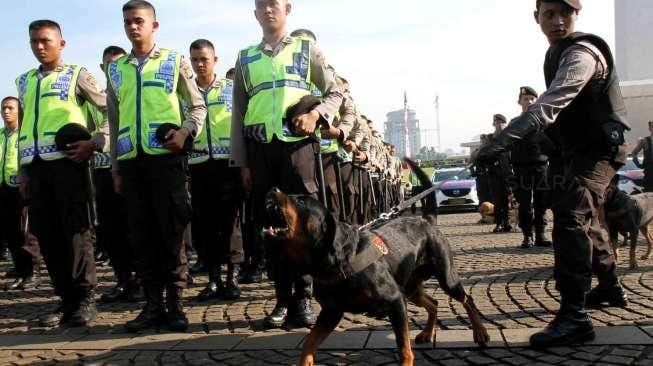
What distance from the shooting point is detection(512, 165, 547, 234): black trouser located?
920cm

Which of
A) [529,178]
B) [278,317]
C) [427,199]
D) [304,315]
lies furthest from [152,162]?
[529,178]

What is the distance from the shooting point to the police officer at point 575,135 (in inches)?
153

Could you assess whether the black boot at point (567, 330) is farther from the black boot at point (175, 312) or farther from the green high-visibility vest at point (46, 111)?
the green high-visibility vest at point (46, 111)

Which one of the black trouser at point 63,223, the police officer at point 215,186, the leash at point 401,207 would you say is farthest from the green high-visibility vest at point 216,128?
the leash at point 401,207

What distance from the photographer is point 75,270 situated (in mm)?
5121

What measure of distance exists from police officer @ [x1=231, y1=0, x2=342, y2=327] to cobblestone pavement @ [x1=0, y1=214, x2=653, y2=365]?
1.38ft

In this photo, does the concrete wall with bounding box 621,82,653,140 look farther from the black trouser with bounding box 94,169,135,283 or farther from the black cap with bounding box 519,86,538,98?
the black trouser with bounding box 94,169,135,283

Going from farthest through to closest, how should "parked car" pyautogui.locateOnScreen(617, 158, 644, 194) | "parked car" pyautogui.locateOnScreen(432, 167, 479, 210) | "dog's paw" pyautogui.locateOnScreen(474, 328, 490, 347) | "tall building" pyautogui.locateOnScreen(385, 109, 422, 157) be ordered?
"tall building" pyautogui.locateOnScreen(385, 109, 422, 157), "parked car" pyautogui.locateOnScreen(432, 167, 479, 210), "parked car" pyautogui.locateOnScreen(617, 158, 644, 194), "dog's paw" pyautogui.locateOnScreen(474, 328, 490, 347)

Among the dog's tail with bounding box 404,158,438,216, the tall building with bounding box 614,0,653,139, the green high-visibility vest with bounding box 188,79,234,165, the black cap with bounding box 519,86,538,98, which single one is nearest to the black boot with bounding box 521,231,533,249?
the black cap with bounding box 519,86,538,98

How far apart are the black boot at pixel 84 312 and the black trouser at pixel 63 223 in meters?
0.05

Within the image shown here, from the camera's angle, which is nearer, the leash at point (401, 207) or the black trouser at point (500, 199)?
the leash at point (401, 207)

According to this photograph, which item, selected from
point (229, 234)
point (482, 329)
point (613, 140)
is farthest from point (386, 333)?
point (229, 234)

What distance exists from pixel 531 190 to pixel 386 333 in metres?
6.21

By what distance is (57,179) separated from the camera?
5137 mm
